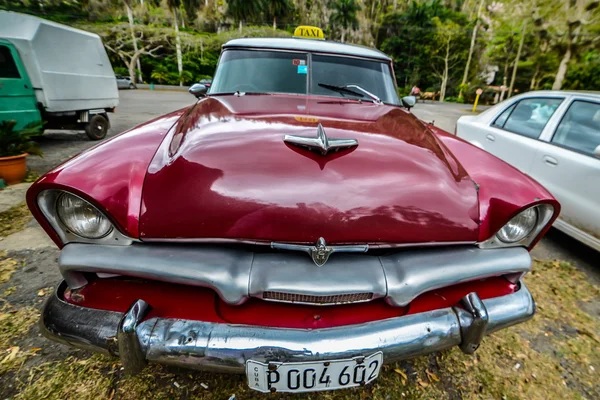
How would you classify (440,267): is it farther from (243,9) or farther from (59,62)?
(243,9)

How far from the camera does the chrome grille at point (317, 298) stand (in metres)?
1.24

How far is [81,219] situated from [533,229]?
2004 mm

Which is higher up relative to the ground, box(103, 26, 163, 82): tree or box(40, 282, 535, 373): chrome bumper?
box(103, 26, 163, 82): tree

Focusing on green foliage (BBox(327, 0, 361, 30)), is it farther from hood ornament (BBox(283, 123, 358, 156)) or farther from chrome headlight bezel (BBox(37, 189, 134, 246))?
chrome headlight bezel (BBox(37, 189, 134, 246))

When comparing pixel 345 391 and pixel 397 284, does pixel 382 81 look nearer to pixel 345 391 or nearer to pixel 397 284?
pixel 397 284

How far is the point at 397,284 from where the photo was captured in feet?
4.06

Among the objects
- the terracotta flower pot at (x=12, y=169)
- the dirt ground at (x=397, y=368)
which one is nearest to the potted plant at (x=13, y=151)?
the terracotta flower pot at (x=12, y=169)

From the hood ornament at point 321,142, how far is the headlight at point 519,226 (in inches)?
31.7

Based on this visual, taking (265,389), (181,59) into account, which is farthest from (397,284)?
(181,59)

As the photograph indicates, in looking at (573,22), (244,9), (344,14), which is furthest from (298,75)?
(344,14)

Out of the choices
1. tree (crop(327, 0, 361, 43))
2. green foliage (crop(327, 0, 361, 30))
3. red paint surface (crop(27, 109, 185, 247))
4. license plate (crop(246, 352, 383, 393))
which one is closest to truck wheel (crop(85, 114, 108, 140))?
red paint surface (crop(27, 109, 185, 247))

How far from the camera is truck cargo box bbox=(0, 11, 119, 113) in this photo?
227 inches

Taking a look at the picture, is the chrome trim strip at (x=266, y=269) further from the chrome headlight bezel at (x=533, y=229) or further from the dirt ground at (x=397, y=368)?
the dirt ground at (x=397, y=368)

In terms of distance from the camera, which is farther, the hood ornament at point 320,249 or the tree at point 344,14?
the tree at point 344,14
